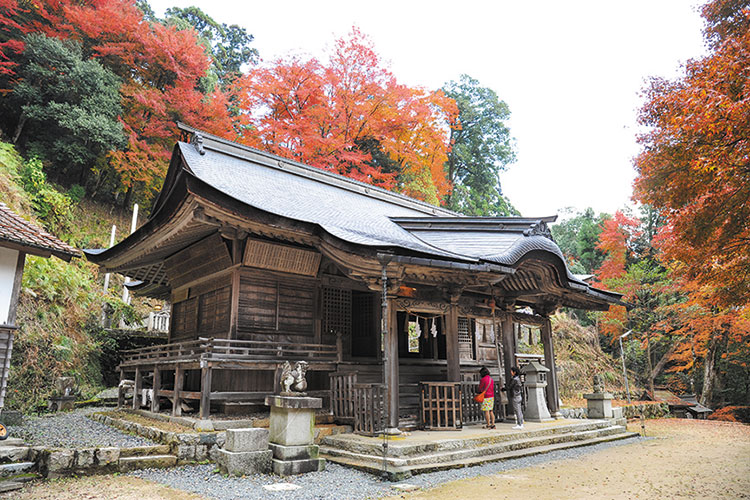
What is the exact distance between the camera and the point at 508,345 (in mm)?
11672

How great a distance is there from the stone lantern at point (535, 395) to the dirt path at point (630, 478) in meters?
1.79

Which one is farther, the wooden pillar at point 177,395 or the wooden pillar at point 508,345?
the wooden pillar at point 508,345

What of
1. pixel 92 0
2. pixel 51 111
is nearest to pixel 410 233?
pixel 51 111

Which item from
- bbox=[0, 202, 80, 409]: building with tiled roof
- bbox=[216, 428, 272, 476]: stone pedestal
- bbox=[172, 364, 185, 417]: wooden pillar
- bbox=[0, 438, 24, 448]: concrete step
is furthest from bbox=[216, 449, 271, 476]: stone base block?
bbox=[0, 202, 80, 409]: building with tiled roof

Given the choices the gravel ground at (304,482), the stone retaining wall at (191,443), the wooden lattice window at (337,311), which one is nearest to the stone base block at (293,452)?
the gravel ground at (304,482)

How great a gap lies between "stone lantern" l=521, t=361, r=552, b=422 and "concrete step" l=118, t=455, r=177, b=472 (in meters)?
8.29

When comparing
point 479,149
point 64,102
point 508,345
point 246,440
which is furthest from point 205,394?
point 479,149

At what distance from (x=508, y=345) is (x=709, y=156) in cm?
622

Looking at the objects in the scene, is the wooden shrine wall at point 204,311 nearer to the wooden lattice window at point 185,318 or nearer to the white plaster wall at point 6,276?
the wooden lattice window at point 185,318

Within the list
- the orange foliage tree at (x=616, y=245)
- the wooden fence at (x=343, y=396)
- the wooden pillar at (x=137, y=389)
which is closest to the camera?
the wooden fence at (x=343, y=396)

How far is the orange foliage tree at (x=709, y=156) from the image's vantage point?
683cm

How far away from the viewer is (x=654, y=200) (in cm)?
880

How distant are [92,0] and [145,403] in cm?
2063

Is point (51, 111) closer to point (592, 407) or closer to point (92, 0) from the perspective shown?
point (92, 0)
